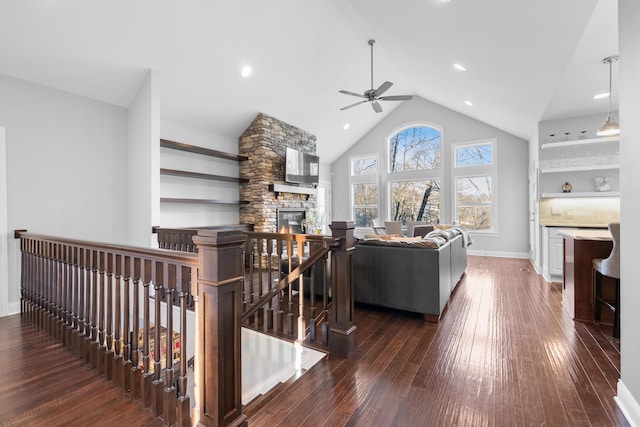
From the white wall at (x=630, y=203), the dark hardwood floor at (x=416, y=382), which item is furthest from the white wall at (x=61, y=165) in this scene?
the white wall at (x=630, y=203)

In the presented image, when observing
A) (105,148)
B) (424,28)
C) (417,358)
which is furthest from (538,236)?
(105,148)

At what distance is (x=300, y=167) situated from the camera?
23.6 feet

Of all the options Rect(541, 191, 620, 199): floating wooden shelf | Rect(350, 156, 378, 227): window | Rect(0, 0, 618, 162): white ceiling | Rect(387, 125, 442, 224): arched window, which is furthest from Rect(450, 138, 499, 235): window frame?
Rect(541, 191, 620, 199): floating wooden shelf

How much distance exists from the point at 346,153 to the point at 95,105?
7.06m

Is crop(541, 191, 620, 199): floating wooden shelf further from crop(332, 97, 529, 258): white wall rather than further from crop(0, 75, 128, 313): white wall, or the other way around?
crop(0, 75, 128, 313): white wall

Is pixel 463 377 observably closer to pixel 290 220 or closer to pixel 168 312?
pixel 168 312

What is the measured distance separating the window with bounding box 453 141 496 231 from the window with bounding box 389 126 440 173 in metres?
0.60

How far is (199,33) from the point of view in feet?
13.7

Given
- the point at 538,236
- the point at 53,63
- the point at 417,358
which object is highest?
the point at 53,63

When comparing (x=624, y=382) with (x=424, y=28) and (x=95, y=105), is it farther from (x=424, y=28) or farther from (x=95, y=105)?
(x=95, y=105)

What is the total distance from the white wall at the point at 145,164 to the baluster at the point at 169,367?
3.04 metres

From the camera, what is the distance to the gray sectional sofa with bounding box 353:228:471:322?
3.21m

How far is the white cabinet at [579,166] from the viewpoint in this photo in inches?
185

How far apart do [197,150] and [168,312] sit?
4539mm
